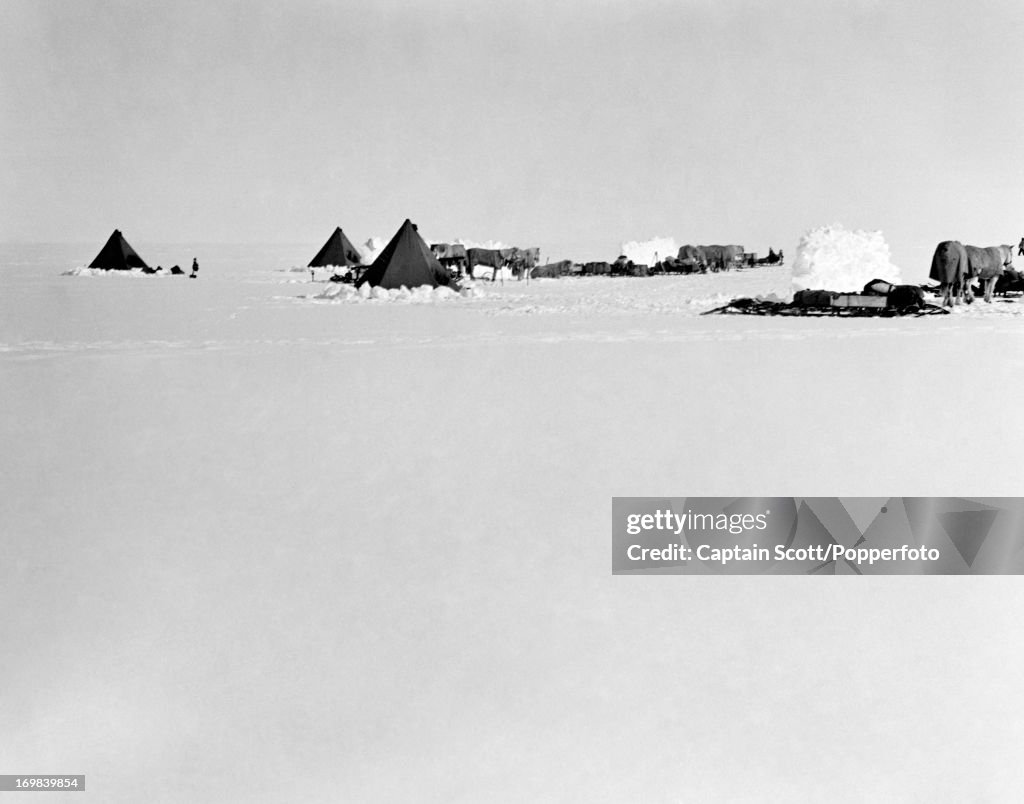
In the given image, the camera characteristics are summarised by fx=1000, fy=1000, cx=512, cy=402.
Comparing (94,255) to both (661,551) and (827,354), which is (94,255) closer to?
(661,551)

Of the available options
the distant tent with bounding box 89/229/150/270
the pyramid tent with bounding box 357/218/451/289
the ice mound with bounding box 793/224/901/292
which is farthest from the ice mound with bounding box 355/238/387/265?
the ice mound with bounding box 793/224/901/292

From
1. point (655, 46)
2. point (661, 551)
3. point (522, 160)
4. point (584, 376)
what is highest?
point (655, 46)

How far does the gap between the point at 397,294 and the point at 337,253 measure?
26 centimetres

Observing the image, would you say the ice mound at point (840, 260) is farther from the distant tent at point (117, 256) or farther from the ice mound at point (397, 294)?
the distant tent at point (117, 256)

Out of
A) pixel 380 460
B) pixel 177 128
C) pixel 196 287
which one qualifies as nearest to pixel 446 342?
pixel 380 460

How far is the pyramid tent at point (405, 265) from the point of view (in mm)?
3527

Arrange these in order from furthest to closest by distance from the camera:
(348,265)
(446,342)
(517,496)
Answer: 1. (348,265)
2. (446,342)
3. (517,496)

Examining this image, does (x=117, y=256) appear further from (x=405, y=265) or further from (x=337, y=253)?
(x=405, y=265)

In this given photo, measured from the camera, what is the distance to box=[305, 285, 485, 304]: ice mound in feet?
11.8

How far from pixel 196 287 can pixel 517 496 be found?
144cm

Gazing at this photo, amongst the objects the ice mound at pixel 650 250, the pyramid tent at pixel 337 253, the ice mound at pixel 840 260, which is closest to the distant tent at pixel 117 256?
the pyramid tent at pixel 337 253

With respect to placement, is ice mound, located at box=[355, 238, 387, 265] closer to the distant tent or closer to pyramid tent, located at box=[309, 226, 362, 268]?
pyramid tent, located at box=[309, 226, 362, 268]

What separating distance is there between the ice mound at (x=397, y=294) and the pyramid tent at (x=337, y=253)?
0.09 metres

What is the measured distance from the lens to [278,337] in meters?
3.42
